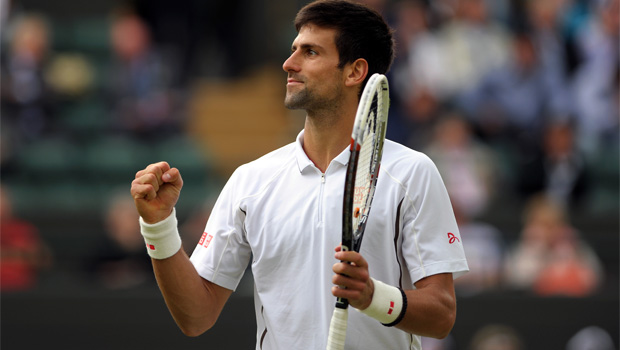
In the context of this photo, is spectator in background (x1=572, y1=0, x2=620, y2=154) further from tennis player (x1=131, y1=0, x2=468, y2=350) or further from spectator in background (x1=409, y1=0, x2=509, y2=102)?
tennis player (x1=131, y1=0, x2=468, y2=350)

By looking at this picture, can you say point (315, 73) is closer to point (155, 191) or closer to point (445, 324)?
point (155, 191)

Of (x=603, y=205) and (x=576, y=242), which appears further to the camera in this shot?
(x=603, y=205)

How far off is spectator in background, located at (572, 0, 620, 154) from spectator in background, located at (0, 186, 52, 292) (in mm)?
5429

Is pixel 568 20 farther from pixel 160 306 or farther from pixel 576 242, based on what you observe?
pixel 160 306

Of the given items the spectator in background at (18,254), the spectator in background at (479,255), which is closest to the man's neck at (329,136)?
the spectator in background at (479,255)

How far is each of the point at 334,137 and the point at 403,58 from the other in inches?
263

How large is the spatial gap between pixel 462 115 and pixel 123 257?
3.84m

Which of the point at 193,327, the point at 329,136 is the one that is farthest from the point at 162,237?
the point at 329,136

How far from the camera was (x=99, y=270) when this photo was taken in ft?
28.0

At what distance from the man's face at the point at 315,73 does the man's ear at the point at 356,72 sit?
0.03m

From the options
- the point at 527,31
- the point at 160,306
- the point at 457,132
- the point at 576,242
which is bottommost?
the point at 160,306

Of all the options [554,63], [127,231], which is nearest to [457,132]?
[554,63]

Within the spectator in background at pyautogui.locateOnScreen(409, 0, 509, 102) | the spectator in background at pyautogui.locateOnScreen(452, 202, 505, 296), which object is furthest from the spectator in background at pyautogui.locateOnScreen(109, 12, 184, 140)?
the spectator in background at pyautogui.locateOnScreen(452, 202, 505, 296)

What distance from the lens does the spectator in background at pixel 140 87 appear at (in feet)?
35.2
